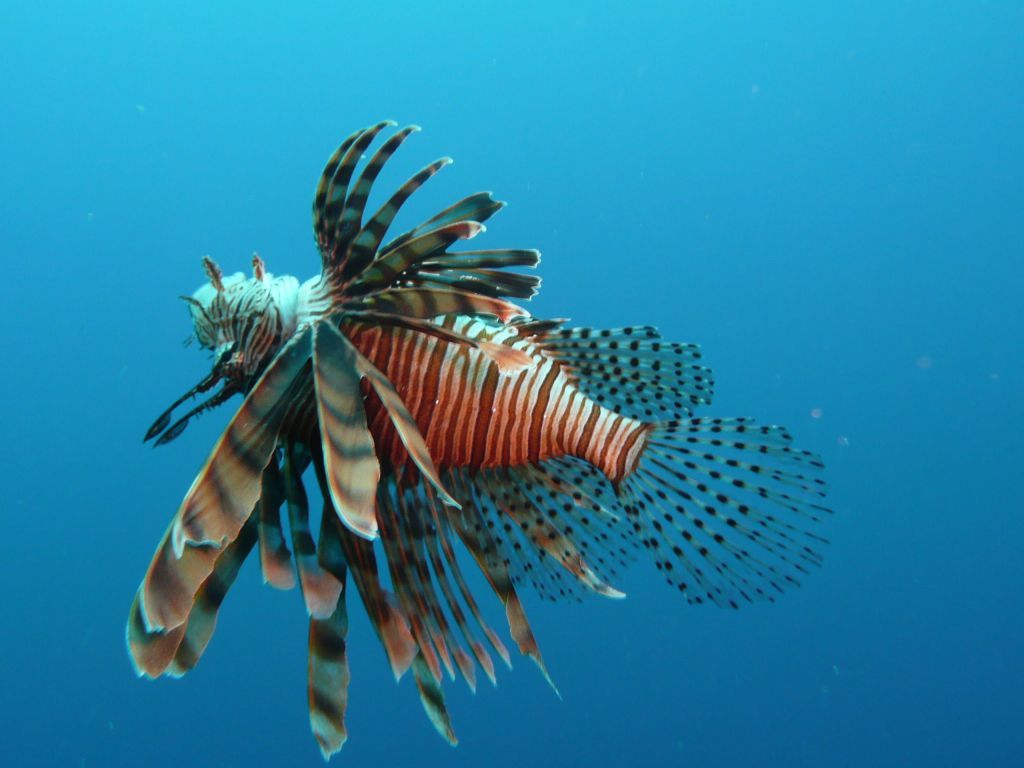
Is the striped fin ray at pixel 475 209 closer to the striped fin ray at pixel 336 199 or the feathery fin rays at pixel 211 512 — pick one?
the striped fin ray at pixel 336 199

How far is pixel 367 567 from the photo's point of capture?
1.75m

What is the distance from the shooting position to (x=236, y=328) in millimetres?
1761

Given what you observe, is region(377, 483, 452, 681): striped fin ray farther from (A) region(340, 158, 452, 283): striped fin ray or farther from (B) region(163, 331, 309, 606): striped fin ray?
(A) region(340, 158, 452, 283): striped fin ray

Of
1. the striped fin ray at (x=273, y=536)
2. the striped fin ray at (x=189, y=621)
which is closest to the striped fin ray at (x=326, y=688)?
the striped fin ray at (x=273, y=536)

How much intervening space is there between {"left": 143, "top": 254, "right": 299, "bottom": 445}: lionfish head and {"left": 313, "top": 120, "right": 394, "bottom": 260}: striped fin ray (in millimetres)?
159

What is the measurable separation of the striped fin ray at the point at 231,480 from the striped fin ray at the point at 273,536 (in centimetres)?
21

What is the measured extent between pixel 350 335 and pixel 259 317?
0.24 meters

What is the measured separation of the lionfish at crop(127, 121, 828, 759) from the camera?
1401 mm

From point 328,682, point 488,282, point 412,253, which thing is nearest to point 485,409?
point 488,282

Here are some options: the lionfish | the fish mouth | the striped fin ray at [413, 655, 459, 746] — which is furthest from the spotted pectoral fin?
the striped fin ray at [413, 655, 459, 746]

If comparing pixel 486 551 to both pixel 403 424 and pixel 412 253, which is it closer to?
pixel 403 424

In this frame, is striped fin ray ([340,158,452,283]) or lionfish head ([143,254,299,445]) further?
lionfish head ([143,254,299,445])

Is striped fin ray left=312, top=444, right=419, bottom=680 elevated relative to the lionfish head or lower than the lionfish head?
lower

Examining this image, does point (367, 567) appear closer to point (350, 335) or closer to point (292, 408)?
point (292, 408)
